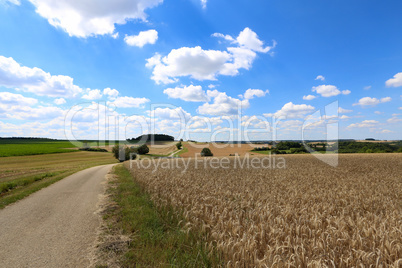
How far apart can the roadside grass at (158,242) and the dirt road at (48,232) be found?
43.1 inches

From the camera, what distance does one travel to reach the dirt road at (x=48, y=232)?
557cm

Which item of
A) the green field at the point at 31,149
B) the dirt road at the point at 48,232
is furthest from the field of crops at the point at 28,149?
the dirt road at the point at 48,232

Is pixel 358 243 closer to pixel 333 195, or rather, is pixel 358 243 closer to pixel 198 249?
pixel 198 249

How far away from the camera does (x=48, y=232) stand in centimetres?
736

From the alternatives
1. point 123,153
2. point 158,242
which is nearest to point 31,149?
point 123,153

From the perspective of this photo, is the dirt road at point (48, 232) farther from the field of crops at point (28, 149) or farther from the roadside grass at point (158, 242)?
the field of crops at point (28, 149)

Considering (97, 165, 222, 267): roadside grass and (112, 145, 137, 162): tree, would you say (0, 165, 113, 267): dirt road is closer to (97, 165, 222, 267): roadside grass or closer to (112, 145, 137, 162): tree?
(97, 165, 222, 267): roadside grass

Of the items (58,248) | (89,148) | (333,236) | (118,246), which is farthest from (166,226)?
(89,148)

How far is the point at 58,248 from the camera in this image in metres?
6.11

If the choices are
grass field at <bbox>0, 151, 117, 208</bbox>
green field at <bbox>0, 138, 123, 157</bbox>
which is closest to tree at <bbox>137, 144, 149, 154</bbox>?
green field at <bbox>0, 138, 123, 157</bbox>

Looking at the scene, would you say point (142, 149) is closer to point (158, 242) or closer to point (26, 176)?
point (26, 176)

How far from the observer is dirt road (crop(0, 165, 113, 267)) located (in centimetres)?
557

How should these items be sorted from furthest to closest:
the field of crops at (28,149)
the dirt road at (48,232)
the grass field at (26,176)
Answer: the field of crops at (28,149) < the grass field at (26,176) < the dirt road at (48,232)

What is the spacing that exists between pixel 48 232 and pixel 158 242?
4436mm
